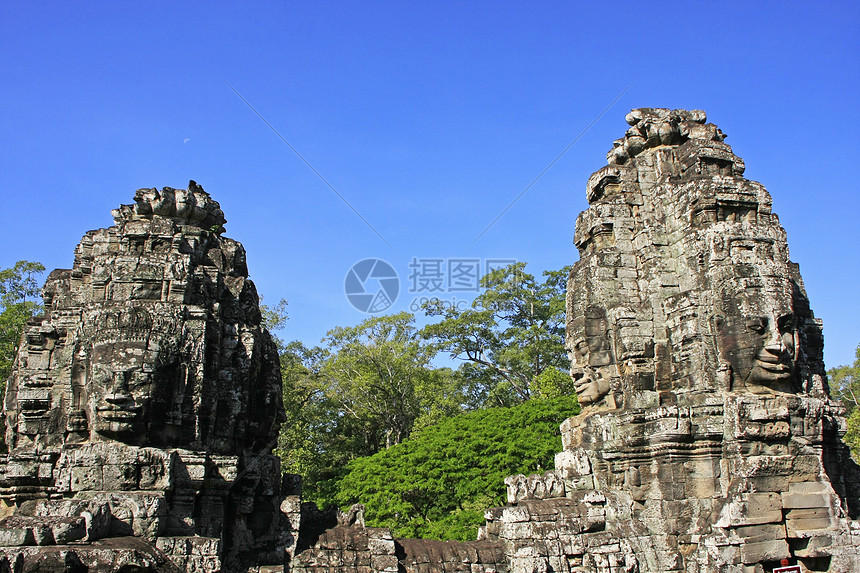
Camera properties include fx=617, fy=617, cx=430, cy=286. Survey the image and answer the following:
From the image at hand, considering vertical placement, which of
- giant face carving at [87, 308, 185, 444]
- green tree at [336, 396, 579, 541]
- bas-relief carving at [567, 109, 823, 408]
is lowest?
green tree at [336, 396, 579, 541]

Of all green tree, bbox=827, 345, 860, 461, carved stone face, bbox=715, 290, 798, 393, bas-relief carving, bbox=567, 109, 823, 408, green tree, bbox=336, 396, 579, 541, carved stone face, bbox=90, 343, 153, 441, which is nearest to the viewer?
carved stone face, bbox=90, 343, 153, 441

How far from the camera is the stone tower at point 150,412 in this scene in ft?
19.4

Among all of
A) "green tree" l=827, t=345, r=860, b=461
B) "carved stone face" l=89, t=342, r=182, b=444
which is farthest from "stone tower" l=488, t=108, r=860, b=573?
"green tree" l=827, t=345, r=860, b=461

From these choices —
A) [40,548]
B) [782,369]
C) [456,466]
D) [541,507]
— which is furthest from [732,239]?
[456,466]

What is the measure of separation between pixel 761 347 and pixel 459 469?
40.9ft

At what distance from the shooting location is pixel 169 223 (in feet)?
25.8

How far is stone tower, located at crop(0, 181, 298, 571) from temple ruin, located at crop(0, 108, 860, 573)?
0.02 meters

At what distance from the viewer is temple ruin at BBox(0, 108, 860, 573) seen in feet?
21.4

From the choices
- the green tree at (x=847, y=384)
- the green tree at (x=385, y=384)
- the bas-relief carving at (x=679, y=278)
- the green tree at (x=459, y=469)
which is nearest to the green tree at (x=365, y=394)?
the green tree at (x=385, y=384)

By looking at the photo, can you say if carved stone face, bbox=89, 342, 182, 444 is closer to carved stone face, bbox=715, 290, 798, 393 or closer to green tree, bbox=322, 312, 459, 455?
carved stone face, bbox=715, 290, 798, 393

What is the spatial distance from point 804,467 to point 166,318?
7.44 meters

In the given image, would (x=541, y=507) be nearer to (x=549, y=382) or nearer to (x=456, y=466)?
(x=456, y=466)

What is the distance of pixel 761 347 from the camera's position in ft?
23.7

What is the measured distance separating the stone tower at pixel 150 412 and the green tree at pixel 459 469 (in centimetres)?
1074
